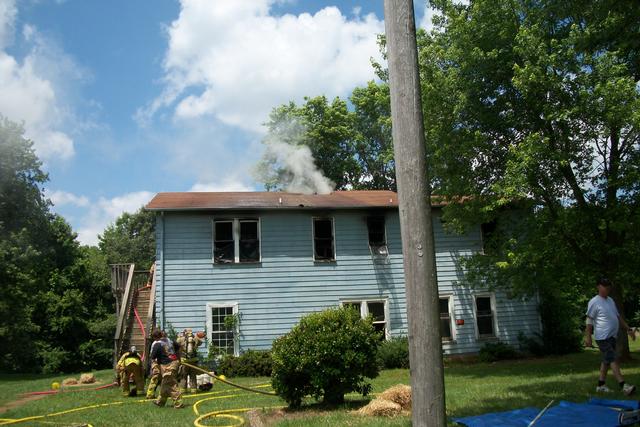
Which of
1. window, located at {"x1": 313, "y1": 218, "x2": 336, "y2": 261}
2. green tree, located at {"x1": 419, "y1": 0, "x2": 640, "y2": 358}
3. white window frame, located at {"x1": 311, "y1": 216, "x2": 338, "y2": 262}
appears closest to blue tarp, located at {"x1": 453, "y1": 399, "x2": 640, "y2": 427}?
green tree, located at {"x1": 419, "y1": 0, "x2": 640, "y2": 358}

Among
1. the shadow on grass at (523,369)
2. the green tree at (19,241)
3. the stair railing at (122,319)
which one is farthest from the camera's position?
the green tree at (19,241)

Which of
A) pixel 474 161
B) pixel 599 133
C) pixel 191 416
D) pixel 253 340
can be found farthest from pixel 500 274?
pixel 191 416

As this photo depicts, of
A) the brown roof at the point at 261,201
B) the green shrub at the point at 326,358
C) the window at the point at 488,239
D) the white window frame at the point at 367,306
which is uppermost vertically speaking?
the brown roof at the point at 261,201

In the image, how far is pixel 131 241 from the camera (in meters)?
49.6

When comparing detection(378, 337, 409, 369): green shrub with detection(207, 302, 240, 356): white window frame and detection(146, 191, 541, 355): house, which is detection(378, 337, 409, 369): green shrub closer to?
detection(146, 191, 541, 355): house

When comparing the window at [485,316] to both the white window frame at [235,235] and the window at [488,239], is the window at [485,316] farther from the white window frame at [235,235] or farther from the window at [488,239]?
the white window frame at [235,235]

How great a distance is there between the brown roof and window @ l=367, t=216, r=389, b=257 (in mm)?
646

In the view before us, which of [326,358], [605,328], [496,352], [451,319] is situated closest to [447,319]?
[451,319]

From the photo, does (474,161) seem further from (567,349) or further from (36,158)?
(36,158)

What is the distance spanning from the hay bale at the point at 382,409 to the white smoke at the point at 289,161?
21.1 meters

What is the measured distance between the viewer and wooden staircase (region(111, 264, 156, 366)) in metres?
17.2

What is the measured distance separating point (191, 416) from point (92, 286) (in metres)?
26.5

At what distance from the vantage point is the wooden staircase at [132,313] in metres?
17.2

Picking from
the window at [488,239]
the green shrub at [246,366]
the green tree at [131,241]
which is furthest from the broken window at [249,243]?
the green tree at [131,241]
